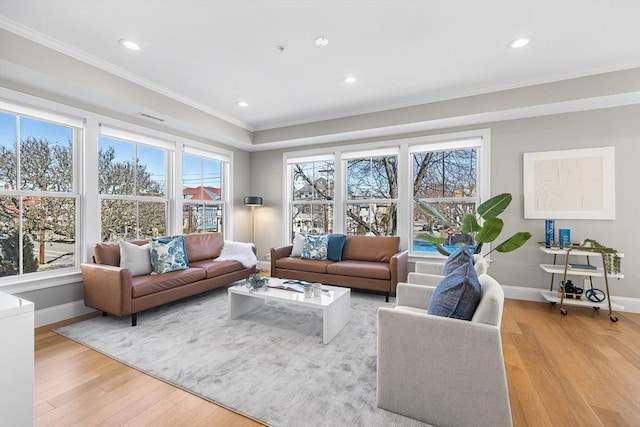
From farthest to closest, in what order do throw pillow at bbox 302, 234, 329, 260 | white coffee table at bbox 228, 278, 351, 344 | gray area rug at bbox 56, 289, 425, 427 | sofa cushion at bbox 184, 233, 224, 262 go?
1. throw pillow at bbox 302, 234, 329, 260
2. sofa cushion at bbox 184, 233, 224, 262
3. white coffee table at bbox 228, 278, 351, 344
4. gray area rug at bbox 56, 289, 425, 427

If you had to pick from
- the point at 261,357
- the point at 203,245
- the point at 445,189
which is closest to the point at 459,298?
the point at 261,357

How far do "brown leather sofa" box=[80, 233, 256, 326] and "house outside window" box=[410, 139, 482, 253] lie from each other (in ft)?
9.87

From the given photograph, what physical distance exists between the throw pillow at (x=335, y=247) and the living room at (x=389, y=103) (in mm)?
555

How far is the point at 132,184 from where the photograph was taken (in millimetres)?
3980

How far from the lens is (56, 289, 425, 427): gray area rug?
1.74 meters

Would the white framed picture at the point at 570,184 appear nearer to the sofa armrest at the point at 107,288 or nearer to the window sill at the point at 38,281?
the sofa armrest at the point at 107,288

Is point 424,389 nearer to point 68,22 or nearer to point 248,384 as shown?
point 248,384

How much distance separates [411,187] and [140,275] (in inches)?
157

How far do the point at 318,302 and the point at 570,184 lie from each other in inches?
140

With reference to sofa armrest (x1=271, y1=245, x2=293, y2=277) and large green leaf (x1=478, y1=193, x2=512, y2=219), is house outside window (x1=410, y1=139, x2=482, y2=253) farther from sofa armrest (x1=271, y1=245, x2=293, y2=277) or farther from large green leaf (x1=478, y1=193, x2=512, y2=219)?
sofa armrest (x1=271, y1=245, x2=293, y2=277)

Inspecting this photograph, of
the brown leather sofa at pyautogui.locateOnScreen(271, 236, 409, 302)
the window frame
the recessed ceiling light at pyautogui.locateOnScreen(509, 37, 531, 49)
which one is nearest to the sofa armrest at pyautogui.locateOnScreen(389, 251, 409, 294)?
the brown leather sofa at pyautogui.locateOnScreen(271, 236, 409, 302)

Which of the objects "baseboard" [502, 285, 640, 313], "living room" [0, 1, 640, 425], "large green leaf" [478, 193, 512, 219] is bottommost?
"baseboard" [502, 285, 640, 313]

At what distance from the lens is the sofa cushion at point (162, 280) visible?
117 inches

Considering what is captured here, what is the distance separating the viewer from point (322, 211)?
213 inches
